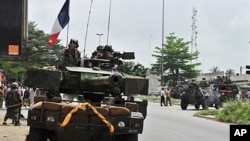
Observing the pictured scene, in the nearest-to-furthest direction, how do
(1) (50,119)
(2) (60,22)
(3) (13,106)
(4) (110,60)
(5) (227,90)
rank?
(1) (50,119) → (4) (110,60) → (3) (13,106) → (2) (60,22) → (5) (227,90)

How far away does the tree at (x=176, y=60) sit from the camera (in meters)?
70.4

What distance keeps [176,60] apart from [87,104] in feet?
204

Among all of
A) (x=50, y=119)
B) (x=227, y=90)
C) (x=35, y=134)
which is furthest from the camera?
(x=227, y=90)

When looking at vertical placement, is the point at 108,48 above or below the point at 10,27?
below

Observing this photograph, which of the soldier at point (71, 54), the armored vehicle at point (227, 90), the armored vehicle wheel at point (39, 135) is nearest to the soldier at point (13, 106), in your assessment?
the soldier at point (71, 54)

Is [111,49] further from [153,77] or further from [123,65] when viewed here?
[153,77]

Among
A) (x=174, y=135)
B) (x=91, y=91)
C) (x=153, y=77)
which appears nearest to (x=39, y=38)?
(x=153, y=77)

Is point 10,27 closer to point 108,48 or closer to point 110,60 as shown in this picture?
point 108,48

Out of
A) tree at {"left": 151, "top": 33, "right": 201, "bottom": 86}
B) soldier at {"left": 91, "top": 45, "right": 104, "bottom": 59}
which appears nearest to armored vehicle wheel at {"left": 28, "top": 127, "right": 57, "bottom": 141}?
soldier at {"left": 91, "top": 45, "right": 104, "bottom": 59}

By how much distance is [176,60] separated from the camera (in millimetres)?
71250

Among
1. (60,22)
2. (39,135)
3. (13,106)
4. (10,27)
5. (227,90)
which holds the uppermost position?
(60,22)

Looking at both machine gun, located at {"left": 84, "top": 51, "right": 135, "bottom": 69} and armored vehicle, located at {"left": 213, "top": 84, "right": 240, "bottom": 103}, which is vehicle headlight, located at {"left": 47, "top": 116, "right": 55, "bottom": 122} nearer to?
machine gun, located at {"left": 84, "top": 51, "right": 135, "bottom": 69}

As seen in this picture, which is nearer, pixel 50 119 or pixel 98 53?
pixel 50 119

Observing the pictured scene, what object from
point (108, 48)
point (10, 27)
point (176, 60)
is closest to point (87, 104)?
point (108, 48)
